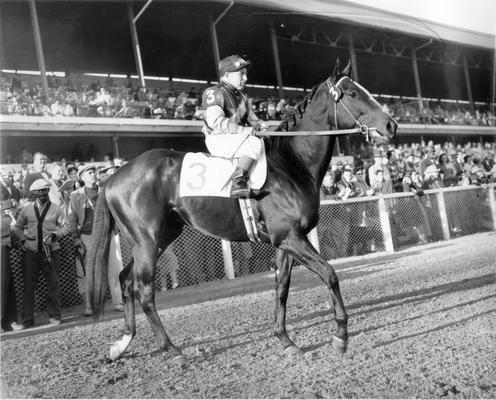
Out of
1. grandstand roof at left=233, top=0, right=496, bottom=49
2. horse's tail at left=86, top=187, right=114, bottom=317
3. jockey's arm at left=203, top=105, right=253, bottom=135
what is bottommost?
horse's tail at left=86, top=187, right=114, bottom=317

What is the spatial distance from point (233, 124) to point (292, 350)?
193cm

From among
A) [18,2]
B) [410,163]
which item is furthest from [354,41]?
[18,2]

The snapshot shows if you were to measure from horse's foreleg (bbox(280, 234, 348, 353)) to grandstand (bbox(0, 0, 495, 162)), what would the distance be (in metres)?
10.2

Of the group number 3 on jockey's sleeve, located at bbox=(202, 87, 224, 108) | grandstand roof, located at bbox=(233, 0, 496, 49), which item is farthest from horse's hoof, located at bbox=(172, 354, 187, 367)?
grandstand roof, located at bbox=(233, 0, 496, 49)

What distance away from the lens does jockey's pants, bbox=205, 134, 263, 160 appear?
435 cm

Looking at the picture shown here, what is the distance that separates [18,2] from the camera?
16.2 meters

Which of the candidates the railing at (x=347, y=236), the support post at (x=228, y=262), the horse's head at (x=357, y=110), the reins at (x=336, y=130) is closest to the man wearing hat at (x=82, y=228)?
the railing at (x=347, y=236)

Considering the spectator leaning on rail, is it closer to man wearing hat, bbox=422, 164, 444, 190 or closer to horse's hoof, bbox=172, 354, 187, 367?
horse's hoof, bbox=172, 354, 187, 367

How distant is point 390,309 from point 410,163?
10325mm

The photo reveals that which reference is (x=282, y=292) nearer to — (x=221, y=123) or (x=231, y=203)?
(x=231, y=203)

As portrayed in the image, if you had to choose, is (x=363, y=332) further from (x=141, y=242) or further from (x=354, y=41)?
(x=354, y=41)

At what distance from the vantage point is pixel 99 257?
15.1ft

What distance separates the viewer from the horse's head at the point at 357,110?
4398 millimetres

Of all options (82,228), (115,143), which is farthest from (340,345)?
(115,143)
